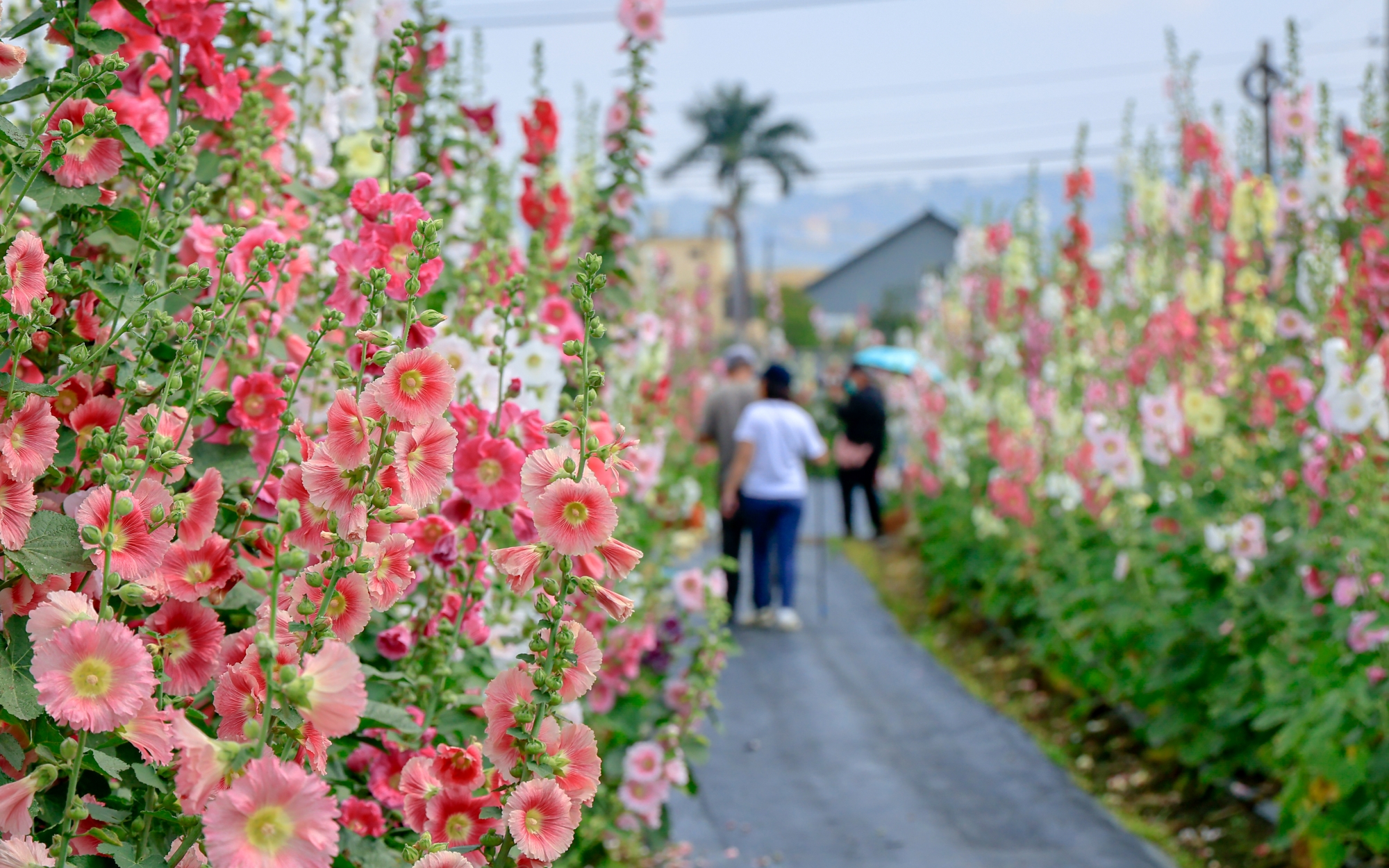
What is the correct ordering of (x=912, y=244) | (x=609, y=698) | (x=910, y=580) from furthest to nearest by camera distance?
(x=912, y=244) → (x=910, y=580) → (x=609, y=698)

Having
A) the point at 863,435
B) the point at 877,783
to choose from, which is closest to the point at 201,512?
the point at 877,783

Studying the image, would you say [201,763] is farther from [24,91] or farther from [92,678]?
[24,91]

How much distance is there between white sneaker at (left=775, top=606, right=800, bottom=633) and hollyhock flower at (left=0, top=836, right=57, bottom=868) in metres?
7.74

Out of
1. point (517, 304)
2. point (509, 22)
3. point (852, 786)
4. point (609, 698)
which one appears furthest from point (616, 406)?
point (509, 22)

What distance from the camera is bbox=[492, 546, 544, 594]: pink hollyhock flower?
1.32 m

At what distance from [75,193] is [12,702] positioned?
0.62m

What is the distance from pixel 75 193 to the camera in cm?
150

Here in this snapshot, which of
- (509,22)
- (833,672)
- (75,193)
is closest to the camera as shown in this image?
(75,193)

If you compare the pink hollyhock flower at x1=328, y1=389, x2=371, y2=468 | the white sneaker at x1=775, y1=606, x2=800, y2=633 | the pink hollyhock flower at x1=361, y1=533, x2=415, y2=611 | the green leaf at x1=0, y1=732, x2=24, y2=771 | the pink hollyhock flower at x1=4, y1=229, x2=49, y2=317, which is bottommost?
the white sneaker at x1=775, y1=606, x2=800, y2=633

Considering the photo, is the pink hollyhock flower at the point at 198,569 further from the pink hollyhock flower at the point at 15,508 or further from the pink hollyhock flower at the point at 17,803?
the pink hollyhock flower at the point at 17,803

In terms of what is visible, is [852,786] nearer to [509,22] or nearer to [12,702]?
[12,702]

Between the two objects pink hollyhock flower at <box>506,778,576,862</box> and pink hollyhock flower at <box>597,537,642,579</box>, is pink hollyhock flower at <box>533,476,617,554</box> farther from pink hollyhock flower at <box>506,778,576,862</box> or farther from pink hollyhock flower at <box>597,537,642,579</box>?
pink hollyhock flower at <box>506,778,576,862</box>

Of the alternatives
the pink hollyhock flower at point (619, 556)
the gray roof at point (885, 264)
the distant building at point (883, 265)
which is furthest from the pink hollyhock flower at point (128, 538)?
the gray roof at point (885, 264)

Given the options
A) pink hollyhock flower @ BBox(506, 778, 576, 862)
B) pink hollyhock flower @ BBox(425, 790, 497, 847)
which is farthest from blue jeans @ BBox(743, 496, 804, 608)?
pink hollyhock flower @ BBox(506, 778, 576, 862)
